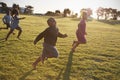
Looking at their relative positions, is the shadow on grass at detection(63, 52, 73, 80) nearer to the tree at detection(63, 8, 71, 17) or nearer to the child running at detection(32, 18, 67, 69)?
the child running at detection(32, 18, 67, 69)

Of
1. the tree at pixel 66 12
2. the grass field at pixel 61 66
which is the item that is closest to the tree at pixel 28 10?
the tree at pixel 66 12

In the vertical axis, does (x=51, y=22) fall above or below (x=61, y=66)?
above

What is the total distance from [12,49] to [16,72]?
13.5 ft

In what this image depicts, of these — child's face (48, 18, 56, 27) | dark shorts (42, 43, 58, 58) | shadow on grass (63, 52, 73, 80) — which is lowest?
shadow on grass (63, 52, 73, 80)

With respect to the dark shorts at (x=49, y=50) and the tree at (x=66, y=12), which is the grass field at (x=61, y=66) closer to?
the dark shorts at (x=49, y=50)

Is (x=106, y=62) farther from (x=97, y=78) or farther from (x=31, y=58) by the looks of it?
(x=31, y=58)

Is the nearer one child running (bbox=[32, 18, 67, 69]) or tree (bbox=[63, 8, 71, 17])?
child running (bbox=[32, 18, 67, 69])

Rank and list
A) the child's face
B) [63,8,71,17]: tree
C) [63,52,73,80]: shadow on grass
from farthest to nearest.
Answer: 1. [63,8,71,17]: tree
2. [63,52,73,80]: shadow on grass
3. the child's face

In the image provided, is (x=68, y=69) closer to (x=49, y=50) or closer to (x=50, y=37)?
(x=49, y=50)

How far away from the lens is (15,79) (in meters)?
8.48

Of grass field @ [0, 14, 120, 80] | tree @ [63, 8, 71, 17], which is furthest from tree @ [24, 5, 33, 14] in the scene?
grass field @ [0, 14, 120, 80]

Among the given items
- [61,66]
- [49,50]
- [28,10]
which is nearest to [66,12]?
[28,10]

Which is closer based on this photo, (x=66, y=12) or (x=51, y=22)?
(x=51, y=22)

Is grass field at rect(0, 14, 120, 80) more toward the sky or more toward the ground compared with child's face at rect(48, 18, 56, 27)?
more toward the ground
